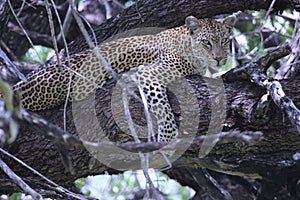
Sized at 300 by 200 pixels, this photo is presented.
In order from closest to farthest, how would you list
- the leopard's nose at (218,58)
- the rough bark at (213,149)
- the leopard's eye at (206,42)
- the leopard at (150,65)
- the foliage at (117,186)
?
1. the rough bark at (213,149)
2. the leopard at (150,65)
3. the leopard's nose at (218,58)
4. the leopard's eye at (206,42)
5. the foliage at (117,186)

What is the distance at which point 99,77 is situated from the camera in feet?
16.1

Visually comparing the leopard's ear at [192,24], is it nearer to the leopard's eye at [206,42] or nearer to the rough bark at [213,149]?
the leopard's eye at [206,42]

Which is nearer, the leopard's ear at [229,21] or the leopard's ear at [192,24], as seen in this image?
the leopard's ear at [192,24]

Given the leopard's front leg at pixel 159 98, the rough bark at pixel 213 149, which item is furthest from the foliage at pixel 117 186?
the leopard's front leg at pixel 159 98

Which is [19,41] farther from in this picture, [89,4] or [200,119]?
[200,119]

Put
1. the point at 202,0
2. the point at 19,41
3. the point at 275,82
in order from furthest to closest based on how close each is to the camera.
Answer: the point at 19,41 < the point at 202,0 < the point at 275,82

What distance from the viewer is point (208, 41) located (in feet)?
17.6

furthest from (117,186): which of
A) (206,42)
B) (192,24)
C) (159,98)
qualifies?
(159,98)

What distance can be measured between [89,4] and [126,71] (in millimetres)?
2377

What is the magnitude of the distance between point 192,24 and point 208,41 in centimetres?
21

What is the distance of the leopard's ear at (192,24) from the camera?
5.23 m

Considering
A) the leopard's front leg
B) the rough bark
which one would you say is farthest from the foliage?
the leopard's front leg

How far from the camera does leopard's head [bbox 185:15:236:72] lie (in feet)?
17.2

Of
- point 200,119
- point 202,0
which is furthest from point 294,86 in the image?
point 202,0
